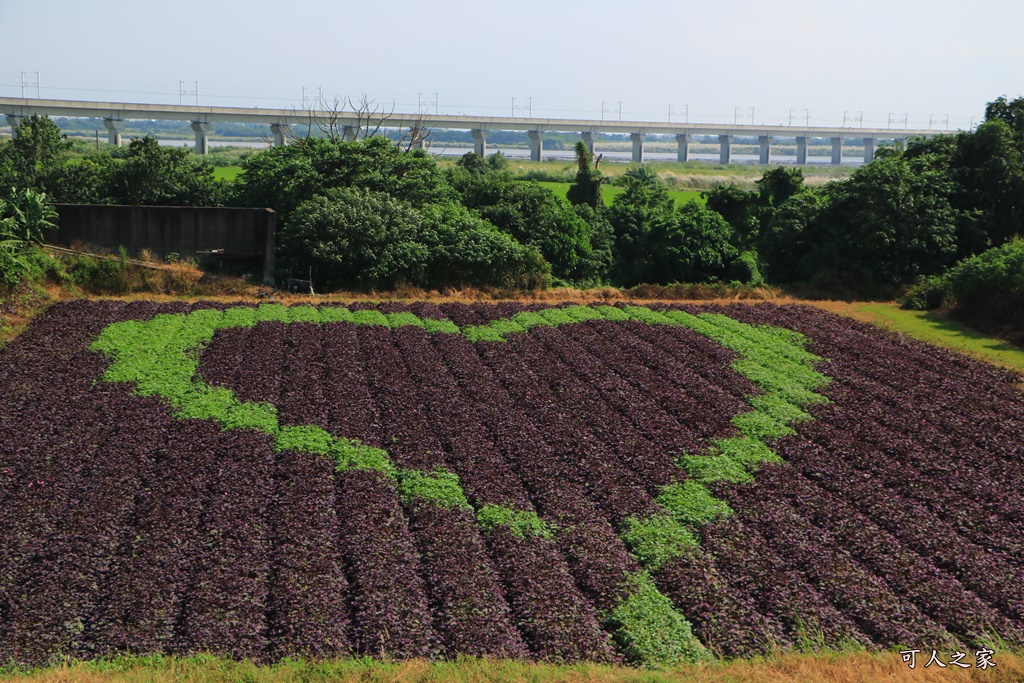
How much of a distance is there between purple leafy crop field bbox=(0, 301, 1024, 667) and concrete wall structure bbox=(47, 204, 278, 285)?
26.9 ft

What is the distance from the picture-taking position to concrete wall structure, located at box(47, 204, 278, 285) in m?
32.2

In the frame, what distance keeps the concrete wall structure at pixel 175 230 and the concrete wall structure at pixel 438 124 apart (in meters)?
31.9

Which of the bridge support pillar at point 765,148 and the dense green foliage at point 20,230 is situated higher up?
the bridge support pillar at point 765,148

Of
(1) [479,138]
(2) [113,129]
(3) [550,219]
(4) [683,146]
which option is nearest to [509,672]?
(3) [550,219]

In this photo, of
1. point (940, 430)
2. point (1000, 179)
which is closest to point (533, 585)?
point (940, 430)

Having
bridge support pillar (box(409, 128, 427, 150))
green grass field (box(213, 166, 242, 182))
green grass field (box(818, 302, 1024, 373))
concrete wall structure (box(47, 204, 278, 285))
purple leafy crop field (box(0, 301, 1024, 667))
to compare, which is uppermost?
bridge support pillar (box(409, 128, 427, 150))

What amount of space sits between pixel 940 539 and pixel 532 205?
25.9 meters

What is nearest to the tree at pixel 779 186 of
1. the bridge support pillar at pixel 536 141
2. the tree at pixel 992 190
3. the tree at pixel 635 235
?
the tree at pixel 635 235

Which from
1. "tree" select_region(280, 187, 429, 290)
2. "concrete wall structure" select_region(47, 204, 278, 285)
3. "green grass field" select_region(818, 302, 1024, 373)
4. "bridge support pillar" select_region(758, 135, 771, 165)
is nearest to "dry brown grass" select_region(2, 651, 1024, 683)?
"green grass field" select_region(818, 302, 1024, 373)

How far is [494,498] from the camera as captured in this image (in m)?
14.6

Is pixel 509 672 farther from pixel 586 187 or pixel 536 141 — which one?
pixel 536 141

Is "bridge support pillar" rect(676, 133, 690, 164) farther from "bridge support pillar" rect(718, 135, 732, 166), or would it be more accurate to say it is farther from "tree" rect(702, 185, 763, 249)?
"tree" rect(702, 185, 763, 249)

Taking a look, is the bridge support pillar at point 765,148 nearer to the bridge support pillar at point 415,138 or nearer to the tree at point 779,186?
the bridge support pillar at point 415,138

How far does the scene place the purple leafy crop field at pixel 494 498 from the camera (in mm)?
11203
